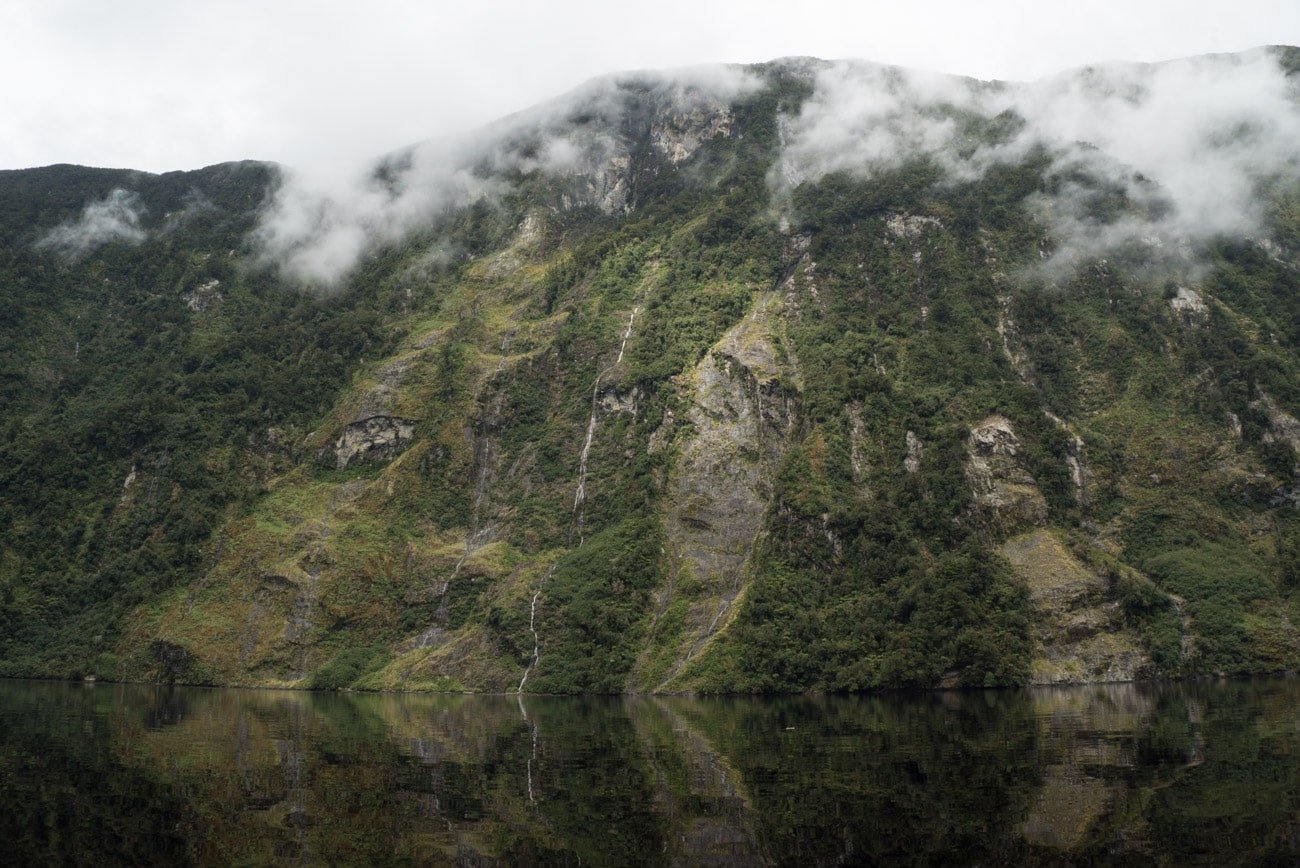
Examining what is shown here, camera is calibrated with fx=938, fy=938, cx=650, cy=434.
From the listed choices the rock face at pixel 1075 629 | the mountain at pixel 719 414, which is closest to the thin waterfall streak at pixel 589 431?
the mountain at pixel 719 414

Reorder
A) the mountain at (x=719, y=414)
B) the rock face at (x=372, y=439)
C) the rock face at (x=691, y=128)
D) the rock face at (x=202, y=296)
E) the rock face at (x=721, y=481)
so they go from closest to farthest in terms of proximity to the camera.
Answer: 1. the mountain at (x=719, y=414)
2. the rock face at (x=721, y=481)
3. the rock face at (x=372, y=439)
4. the rock face at (x=202, y=296)
5. the rock face at (x=691, y=128)

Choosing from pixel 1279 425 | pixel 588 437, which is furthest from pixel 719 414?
pixel 1279 425

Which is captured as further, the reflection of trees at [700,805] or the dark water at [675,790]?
the reflection of trees at [700,805]

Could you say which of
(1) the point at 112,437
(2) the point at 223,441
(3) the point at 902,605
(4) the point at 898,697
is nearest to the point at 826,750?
(4) the point at 898,697

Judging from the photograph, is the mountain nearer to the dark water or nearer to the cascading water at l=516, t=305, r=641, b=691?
the cascading water at l=516, t=305, r=641, b=691

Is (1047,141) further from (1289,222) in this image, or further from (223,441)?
(223,441)

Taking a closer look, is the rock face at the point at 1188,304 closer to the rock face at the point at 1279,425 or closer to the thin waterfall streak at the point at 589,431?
the rock face at the point at 1279,425

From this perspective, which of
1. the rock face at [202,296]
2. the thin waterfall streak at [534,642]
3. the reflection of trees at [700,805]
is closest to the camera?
the reflection of trees at [700,805]
